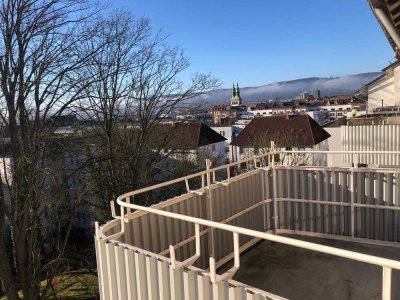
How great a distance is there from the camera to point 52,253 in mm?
16891

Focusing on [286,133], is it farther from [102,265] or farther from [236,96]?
[236,96]

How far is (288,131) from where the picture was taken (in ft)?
120

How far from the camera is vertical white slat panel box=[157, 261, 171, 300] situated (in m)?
3.32

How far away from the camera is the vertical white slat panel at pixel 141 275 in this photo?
3.56m

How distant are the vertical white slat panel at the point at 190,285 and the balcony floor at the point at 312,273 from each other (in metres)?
2.85

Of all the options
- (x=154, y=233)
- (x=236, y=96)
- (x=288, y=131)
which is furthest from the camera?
(x=236, y=96)

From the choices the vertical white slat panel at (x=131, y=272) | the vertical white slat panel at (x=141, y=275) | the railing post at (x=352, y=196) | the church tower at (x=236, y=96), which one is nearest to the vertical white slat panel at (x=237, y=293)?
the vertical white slat panel at (x=141, y=275)

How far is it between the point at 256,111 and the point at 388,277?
382ft

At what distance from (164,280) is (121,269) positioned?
0.73 metres

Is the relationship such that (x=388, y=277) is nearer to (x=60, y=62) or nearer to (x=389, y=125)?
(x=60, y=62)

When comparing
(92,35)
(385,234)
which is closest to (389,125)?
(385,234)

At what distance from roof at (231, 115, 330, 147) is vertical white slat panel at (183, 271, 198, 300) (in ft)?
95.3

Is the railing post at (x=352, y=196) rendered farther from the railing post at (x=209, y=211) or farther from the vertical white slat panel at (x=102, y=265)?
the vertical white slat panel at (x=102, y=265)

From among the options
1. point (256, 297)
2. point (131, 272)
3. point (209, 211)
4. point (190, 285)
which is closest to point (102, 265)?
point (131, 272)
